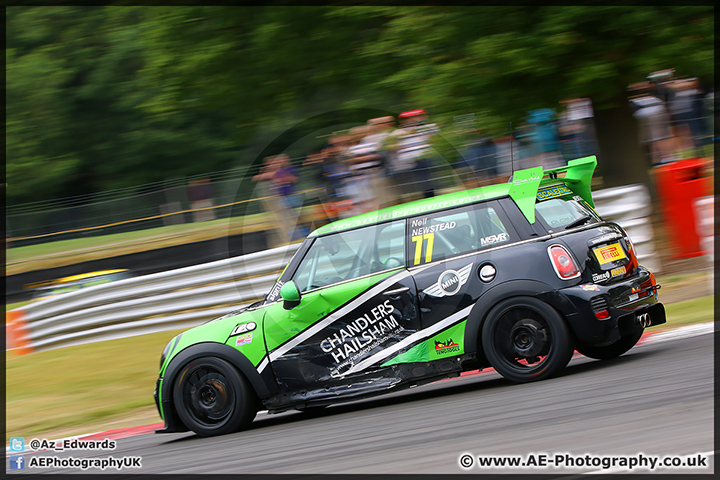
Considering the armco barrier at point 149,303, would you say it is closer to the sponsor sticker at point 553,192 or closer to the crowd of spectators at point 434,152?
the crowd of spectators at point 434,152

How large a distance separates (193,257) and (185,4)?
6023 mm

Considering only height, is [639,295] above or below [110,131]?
below

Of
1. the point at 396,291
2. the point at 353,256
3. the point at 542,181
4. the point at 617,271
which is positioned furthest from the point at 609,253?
the point at 353,256

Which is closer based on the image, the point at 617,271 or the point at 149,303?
the point at 617,271

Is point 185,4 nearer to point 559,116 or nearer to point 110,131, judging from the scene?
point 559,116

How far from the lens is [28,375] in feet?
35.8

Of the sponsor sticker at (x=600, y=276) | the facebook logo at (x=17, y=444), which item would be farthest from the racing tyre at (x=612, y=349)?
the facebook logo at (x=17, y=444)

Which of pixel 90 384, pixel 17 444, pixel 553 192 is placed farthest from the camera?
pixel 90 384

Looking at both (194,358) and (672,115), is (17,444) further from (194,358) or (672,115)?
(672,115)

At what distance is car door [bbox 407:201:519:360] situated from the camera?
592 centimetres

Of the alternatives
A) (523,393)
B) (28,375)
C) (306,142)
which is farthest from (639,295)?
(306,142)

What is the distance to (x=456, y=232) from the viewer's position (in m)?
6.13

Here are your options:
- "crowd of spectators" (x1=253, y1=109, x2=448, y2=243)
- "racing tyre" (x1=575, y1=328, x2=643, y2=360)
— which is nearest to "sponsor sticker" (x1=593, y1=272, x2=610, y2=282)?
"racing tyre" (x1=575, y1=328, x2=643, y2=360)

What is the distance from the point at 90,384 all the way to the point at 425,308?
5619 millimetres
